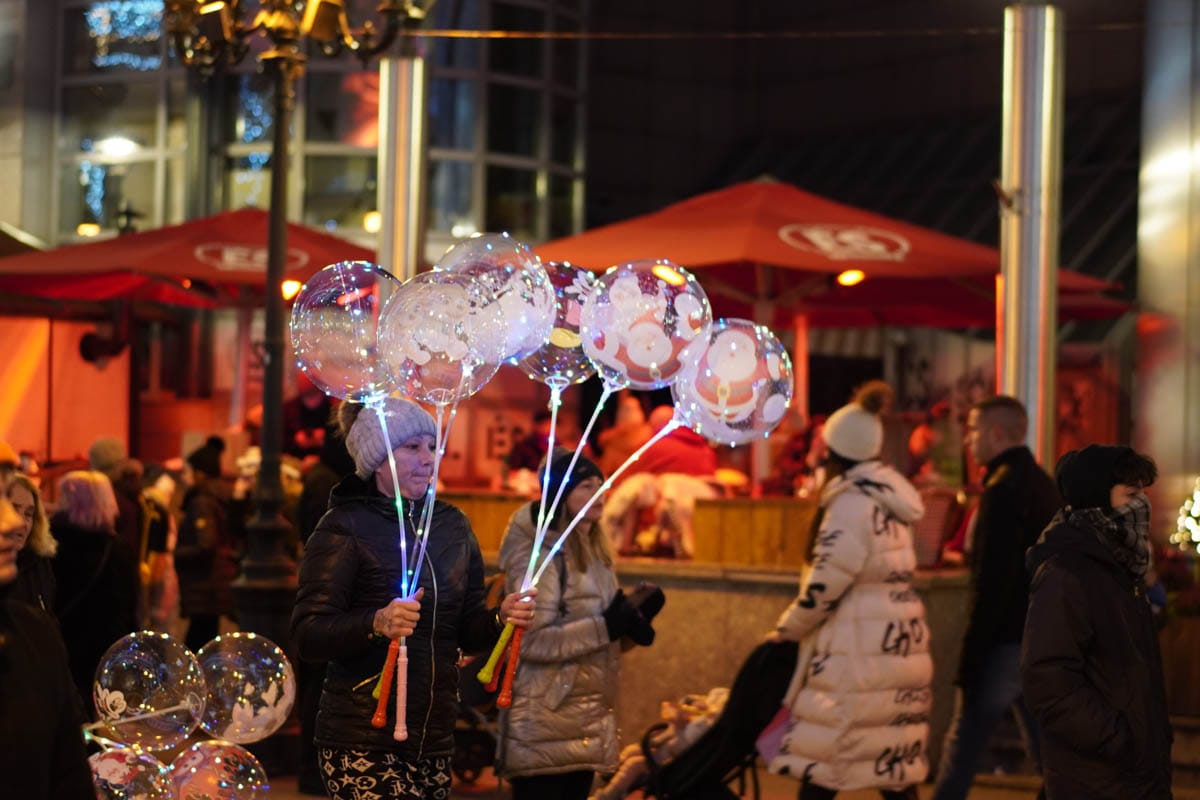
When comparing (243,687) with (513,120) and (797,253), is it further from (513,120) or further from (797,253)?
(513,120)

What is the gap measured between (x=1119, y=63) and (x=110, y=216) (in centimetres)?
1274

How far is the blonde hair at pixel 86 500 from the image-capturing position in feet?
28.7

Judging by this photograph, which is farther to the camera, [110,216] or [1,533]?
[110,216]

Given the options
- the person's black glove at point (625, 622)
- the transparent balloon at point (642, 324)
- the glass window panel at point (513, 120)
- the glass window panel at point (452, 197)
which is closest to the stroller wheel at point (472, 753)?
the person's black glove at point (625, 622)

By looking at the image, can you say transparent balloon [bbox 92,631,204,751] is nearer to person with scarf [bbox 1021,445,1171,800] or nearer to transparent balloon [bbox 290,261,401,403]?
transparent balloon [bbox 290,261,401,403]

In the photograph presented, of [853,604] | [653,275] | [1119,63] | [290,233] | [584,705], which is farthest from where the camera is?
[1119,63]

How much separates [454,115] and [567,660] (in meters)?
16.8

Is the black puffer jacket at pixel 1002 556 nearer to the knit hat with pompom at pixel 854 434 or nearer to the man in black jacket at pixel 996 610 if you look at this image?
the man in black jacket at pixel 996 610

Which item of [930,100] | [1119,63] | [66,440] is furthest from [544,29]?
[66,440]

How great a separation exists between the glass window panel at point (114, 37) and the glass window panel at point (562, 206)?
5.28 metres

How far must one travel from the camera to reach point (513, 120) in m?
23.6

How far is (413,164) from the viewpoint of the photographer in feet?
42.1

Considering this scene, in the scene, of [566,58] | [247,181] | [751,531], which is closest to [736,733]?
[751,531]

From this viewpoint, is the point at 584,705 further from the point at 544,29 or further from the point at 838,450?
the point at 544,29
